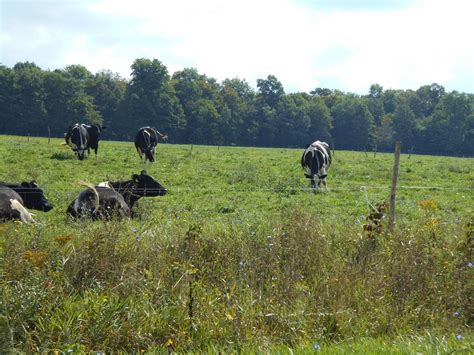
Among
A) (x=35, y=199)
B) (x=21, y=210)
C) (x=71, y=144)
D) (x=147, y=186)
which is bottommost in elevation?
(x=21, y=210)

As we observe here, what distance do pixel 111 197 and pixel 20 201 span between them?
182 cm

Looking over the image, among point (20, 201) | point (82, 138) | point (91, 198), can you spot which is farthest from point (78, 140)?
point (91, 198)

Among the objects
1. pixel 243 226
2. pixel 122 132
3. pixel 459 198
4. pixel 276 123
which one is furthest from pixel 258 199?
pixel 276 123

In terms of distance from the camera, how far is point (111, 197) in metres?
13.4

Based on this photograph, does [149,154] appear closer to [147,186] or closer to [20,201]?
[147,186]

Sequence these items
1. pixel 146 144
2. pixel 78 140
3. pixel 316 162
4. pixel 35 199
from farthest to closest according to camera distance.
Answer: pixel 146 144 → pixel 78 140 → pixel 316 162 → pixel 35 199

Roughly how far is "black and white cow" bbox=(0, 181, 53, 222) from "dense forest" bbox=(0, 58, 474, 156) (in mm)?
63794

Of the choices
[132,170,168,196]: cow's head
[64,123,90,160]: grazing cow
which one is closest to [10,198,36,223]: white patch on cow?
[132,170,168,196]: cow's head

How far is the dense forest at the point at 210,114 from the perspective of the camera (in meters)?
78.2

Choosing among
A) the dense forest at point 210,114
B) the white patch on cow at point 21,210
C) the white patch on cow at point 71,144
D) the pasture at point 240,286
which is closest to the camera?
the pasture at point 240,286

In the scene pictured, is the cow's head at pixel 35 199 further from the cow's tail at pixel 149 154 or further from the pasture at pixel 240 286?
the cow's tail at pixel 149 154

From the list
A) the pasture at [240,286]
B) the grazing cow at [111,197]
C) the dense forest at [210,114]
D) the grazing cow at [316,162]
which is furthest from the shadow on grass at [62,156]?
the dense forest at [210,114]

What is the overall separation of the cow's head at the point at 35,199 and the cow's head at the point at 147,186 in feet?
6.63

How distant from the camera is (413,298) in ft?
24.6
